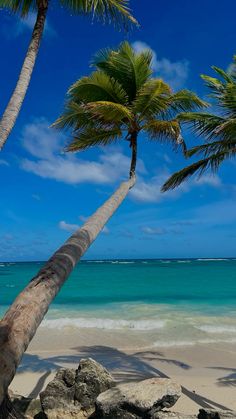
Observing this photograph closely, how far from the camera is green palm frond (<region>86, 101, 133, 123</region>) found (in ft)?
27.9

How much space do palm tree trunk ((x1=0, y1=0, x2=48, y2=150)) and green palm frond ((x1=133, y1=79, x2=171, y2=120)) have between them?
3.00 meters

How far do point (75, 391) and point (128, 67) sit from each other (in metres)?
7.22

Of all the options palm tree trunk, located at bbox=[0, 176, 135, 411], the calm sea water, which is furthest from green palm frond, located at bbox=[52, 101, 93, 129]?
the calm sea water

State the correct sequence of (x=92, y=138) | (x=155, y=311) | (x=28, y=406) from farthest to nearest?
(x=155, y=311), (x=92, y=138), (x=28, y=406)

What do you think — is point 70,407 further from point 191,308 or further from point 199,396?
point 191,308

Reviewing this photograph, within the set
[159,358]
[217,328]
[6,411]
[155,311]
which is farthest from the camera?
[155,311]

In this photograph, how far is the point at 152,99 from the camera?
912 centimetres

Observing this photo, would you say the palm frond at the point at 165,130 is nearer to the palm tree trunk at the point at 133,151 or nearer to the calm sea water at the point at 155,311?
the palm tree trunk at the point at 133,151

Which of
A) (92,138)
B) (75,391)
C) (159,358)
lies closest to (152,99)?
(92,138)

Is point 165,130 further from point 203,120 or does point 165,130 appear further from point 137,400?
point 137,400

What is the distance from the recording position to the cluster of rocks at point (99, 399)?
561 centimetres

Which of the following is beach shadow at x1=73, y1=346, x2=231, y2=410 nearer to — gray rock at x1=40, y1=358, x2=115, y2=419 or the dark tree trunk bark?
gray rock at x1=40, y1=358, x2=115, y2=419

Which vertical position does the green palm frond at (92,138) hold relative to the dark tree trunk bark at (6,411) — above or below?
above

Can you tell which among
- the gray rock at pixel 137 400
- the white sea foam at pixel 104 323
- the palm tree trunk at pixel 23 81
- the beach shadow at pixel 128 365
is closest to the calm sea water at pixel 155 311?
the white sea foam at pixel 104 323
